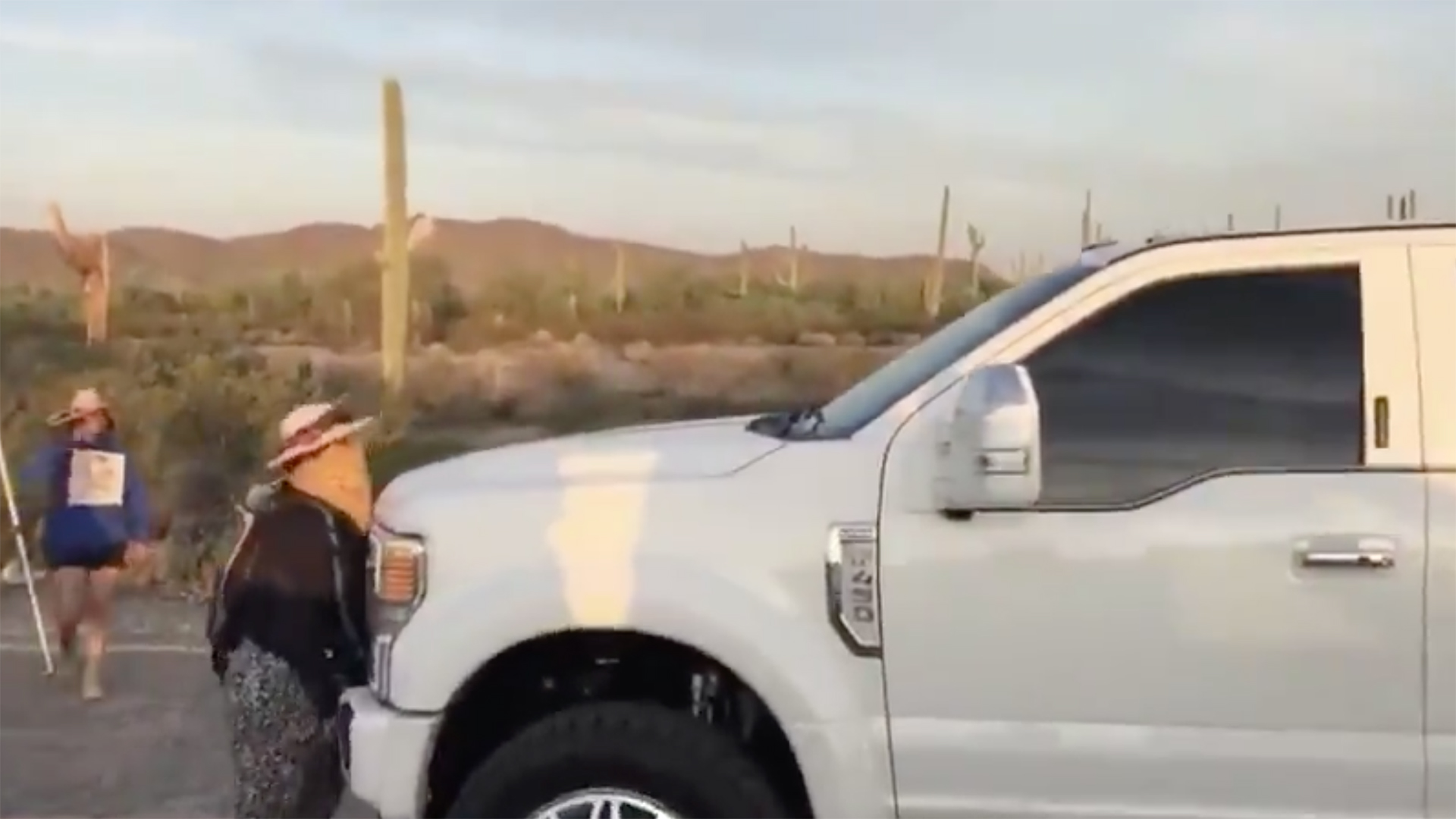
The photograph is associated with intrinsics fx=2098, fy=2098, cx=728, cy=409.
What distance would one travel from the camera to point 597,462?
4984mm

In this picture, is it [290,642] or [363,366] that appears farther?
[363,366]

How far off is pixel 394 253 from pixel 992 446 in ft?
23.2

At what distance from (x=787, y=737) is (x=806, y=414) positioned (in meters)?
1.01

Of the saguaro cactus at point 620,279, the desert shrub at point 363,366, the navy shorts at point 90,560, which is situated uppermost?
the saguaro cactus at point 620,279

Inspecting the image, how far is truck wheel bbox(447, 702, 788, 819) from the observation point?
478 cm

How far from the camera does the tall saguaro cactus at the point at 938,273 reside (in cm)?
980

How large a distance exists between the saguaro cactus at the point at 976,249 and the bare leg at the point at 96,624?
4.05 m

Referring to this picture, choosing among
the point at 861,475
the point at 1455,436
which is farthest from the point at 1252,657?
the point at 861,475

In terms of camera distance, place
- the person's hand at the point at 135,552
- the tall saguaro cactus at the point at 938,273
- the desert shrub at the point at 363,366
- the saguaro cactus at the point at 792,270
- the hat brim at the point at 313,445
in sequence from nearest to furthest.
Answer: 1. the hat brim at the point at 313,445
2. the person's hand at the point at 135,552
3. the tall saguaro cactus at the point at 938,273
4. the saguaro cactus at the point at 792,270
5. the desert shrub at the point at 363,366

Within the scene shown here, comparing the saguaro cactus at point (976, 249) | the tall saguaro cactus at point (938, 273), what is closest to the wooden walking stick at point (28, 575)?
the tall saguaro cactus at point (938, 273)

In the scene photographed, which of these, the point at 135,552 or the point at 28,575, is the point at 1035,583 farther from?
the point at 28,575

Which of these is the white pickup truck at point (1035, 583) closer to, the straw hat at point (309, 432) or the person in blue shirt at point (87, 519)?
the straw hat at point (309, 432)

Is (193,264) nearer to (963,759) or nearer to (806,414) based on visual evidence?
(806,414)

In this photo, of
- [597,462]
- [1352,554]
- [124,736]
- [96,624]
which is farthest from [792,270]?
[1352,554]
